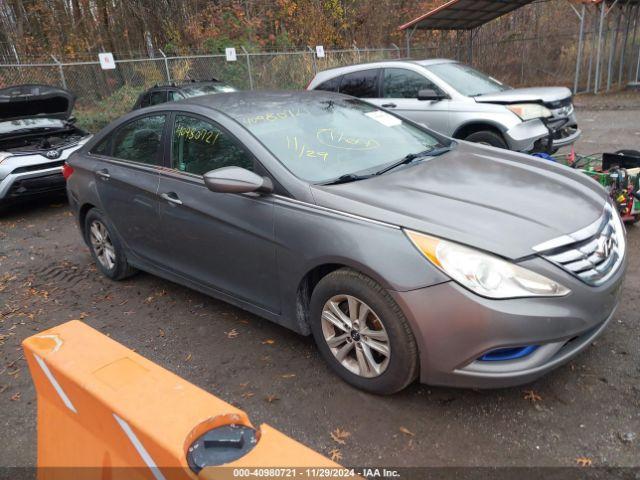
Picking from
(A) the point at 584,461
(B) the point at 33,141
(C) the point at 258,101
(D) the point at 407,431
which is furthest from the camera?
(B) the point at 33,141

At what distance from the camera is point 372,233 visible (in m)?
2.64

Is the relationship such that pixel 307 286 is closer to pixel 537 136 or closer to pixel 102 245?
pixel 102 245

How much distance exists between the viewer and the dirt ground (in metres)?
2.46

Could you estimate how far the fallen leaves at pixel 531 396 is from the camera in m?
2.72

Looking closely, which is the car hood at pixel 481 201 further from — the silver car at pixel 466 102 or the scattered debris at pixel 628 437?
the silver car at pixel 466 102

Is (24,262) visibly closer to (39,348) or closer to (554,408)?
(39,348)

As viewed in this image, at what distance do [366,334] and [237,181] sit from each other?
1.16 m

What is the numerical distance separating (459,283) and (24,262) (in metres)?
5.10

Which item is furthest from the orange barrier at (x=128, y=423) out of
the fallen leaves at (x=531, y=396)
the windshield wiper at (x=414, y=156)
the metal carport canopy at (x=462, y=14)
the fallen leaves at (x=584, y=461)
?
the metal carport canopy at (x=462, y=14)

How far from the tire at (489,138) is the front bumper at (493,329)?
449cm

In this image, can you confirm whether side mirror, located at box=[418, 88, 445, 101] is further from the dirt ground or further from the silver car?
the dirt ground

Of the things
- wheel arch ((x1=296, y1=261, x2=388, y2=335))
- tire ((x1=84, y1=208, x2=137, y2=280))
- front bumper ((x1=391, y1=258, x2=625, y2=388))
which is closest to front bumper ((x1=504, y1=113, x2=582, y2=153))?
front bumper ((x1=391, y1=258, x2=625, y2=388))

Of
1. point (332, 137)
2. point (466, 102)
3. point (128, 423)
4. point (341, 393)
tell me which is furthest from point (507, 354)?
point (466, 102)

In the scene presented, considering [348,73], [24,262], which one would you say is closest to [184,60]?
[348,73]
